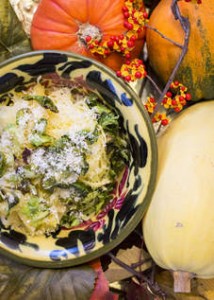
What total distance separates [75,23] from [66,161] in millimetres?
343

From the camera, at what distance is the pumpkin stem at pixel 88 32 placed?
1286mm

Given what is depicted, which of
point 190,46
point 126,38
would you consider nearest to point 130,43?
point 126,38

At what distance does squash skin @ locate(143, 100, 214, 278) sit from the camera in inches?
45.6

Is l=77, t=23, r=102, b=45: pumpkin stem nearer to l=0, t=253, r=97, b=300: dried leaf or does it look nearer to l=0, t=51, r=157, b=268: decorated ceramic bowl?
l=0, t=51, r=157, b=268: decorated ceramic bowl

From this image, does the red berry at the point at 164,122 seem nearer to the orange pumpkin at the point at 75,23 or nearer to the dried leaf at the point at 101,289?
the orange pumpkin at the point at 75,23

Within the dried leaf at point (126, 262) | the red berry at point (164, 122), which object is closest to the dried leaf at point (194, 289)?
the dried leaf at point (126, 262)

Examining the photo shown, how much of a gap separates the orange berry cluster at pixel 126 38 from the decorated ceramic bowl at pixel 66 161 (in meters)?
0.11

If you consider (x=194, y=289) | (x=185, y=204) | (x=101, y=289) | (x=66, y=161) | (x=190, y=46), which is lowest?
(x=194, y=289)

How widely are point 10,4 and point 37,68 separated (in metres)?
0.23

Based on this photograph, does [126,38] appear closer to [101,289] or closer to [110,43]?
[110,43]

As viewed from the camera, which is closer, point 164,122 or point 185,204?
point 185,204

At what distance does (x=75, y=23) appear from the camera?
1287 mm

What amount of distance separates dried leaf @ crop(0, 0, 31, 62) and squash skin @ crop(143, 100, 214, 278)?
17.6 inches

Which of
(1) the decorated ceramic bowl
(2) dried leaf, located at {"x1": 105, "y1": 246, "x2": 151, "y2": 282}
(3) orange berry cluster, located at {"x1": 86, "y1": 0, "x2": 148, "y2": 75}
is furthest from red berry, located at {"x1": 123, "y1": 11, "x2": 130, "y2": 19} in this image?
(2) dried leaf, located at {"x1": 105, "y1": 246, "x2": 151, "y2": 282}
